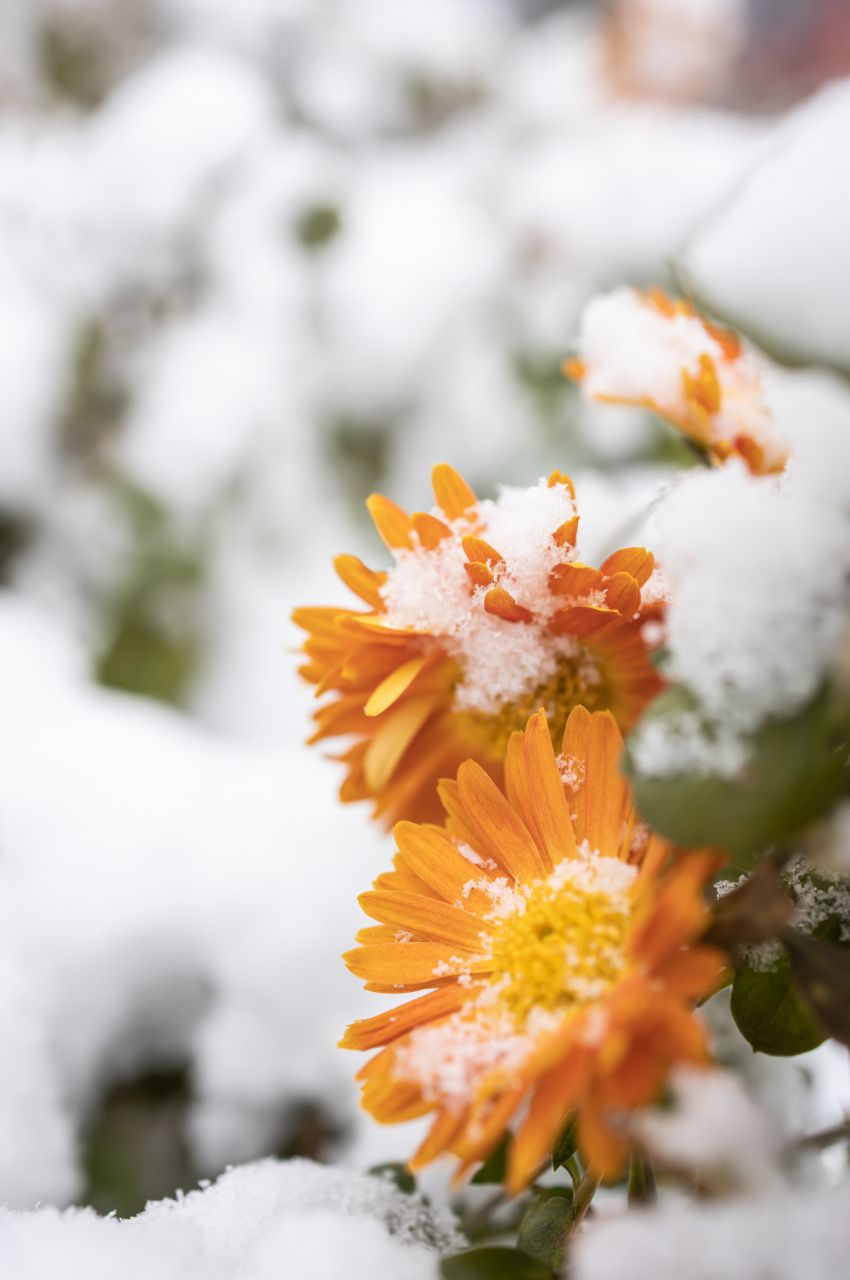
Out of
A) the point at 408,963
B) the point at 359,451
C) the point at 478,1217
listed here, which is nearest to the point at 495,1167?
the point at 478,1217

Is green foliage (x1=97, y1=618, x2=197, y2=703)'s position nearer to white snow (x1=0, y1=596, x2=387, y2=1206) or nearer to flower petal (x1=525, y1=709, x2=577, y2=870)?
white snow (x1=0, y1=596, x2=387, y2=1206)

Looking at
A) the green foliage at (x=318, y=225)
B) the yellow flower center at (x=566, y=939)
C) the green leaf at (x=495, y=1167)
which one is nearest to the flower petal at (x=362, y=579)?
the yellow flower center at (x=566, y=939)

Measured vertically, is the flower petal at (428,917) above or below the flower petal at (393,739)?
below

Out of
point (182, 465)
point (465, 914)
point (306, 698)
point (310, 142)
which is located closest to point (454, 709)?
point (465, 914)

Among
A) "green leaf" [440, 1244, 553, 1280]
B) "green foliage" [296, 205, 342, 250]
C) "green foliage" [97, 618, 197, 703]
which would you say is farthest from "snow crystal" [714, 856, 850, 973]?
"green foliage" [296, 205, 342, 250]

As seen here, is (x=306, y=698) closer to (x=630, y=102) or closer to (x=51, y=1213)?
(x=51, y=1213)

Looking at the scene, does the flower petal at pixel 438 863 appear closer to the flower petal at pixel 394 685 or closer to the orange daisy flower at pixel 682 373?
the flower petal at pixel 394 685

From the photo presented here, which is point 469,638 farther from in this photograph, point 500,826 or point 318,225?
point 318,225
